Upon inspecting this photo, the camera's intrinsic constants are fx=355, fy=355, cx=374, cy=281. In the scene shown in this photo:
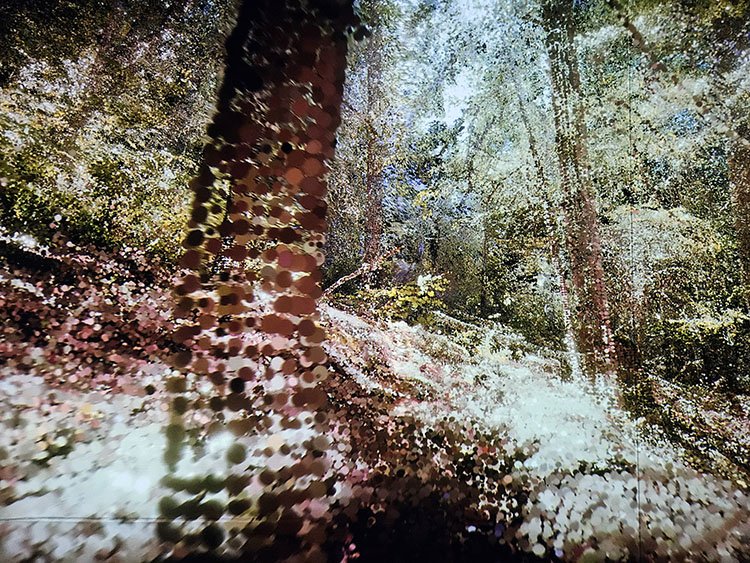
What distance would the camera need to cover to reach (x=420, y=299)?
223 centimetres

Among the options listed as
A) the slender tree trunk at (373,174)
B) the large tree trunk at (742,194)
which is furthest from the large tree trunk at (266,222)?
the large tree trunk at (742,194)

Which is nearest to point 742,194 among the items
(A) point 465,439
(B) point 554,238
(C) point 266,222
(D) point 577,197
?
(D) point 577,197

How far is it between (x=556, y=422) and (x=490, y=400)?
15.4 inches

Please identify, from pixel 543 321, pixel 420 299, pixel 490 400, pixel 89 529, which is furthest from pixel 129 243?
pixel 543 321

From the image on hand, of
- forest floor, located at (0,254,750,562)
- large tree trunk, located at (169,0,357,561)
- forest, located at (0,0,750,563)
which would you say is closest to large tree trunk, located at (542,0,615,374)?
forest, located at (0,0,750,563)

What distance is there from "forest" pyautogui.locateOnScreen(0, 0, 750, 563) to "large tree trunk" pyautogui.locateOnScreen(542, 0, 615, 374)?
0.02 metres

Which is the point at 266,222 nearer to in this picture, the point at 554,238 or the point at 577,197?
the point at 554,238

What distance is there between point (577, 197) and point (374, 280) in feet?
4.86

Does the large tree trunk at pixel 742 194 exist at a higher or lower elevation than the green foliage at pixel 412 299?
higher

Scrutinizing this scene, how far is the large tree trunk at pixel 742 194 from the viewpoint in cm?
221

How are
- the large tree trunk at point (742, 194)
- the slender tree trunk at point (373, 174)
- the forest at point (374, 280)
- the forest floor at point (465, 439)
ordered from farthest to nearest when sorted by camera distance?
the large tree trunk at point (742, 194) < the slender tree trunk at point (373, 174) < the forest at point (374, 280) < the forest floor at point (465, 439)

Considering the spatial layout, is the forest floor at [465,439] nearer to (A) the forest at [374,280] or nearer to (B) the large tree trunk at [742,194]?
(A) the forest at [374,280]

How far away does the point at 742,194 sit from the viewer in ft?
7.39

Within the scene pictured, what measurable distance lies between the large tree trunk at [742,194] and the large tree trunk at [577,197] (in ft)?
2.75
